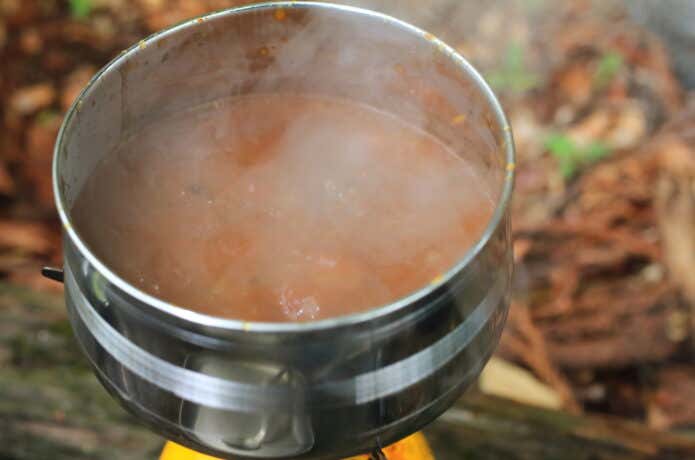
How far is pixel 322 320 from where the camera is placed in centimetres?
94

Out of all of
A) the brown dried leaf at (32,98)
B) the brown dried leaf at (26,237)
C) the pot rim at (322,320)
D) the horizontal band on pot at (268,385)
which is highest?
the pot rim at (322,320)

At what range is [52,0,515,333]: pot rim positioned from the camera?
93 centimetres

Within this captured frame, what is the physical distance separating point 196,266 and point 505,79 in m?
2.22

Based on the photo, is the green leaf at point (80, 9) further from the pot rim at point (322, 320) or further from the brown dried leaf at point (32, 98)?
the pot rim at point (322, 320)

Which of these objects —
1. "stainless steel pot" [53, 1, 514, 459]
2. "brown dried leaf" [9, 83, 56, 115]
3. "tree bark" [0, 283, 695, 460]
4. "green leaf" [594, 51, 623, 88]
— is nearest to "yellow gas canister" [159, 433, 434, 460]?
"stainless steel pot" [53, 1, 514, 459]

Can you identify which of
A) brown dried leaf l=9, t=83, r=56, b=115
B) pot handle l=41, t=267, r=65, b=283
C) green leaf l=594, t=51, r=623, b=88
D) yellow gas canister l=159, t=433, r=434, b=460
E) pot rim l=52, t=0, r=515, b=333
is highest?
pot rim l=52, t=0, r=515, b=333

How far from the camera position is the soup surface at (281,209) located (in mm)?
1150

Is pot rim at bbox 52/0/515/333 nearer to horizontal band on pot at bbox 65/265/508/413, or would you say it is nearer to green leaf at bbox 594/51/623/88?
horizontal band on pot at bbox 65/265/508/413

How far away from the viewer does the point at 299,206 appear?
49.8 inches

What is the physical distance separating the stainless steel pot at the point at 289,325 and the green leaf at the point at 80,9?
6.59 ft

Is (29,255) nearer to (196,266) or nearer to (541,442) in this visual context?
(541,442)

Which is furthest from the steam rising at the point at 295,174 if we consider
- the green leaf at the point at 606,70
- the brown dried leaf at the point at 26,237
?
the green leaf at the point at 606,70

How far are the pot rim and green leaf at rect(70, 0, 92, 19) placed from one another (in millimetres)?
2068

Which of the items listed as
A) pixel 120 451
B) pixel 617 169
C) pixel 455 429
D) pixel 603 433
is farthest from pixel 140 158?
pixel 617 169
